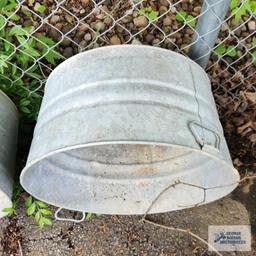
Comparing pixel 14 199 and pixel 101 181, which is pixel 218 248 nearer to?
pixel 101 181

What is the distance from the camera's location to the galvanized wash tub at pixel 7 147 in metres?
1.74

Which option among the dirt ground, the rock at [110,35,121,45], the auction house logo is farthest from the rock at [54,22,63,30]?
the auction house logo

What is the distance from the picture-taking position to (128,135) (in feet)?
4.40

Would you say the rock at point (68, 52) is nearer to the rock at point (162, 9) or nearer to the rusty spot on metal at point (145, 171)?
the rock at point (162, 9)

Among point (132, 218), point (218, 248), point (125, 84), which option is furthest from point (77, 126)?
point (218, 248)

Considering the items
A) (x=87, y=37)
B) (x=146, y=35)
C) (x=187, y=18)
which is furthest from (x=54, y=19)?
(x=187, y=18)

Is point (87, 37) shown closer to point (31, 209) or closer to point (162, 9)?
point (162, 9)

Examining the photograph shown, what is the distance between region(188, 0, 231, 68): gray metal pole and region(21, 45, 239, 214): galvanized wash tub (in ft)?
0.52

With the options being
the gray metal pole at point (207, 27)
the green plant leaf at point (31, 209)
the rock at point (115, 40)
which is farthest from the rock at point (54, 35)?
the green plant leaf at point (31, 209)

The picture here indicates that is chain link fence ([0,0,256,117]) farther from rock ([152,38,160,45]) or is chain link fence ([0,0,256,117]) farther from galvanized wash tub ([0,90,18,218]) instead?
galvanized wash tub ([0,90,18,218])

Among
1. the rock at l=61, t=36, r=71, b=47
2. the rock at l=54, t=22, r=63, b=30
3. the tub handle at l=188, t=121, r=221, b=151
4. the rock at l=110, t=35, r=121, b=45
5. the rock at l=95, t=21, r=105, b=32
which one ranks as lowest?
the rock at l=61, t=36, r=71, b=47

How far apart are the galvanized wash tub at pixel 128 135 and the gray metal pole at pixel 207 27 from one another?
0.52 ft

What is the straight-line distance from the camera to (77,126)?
4.62ft

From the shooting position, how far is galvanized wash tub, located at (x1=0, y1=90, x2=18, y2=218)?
1739 millimetres
